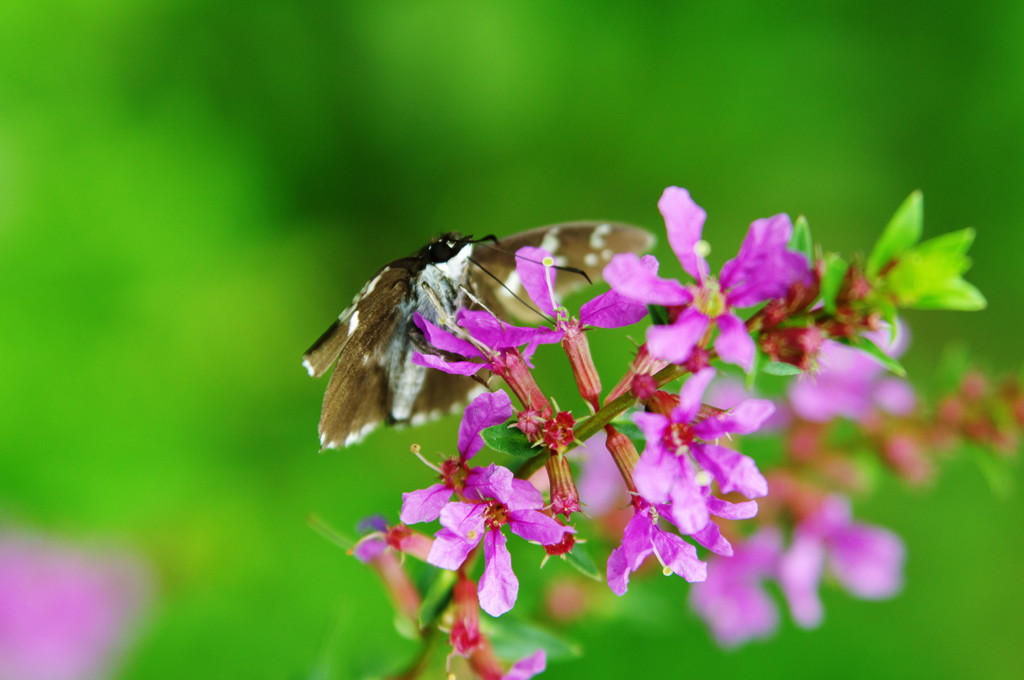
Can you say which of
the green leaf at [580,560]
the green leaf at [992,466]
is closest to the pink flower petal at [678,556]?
the green leaf at [580,560]

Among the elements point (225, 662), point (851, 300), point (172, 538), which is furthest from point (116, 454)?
point (851, 300)

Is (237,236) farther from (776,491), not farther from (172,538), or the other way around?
(776,491)

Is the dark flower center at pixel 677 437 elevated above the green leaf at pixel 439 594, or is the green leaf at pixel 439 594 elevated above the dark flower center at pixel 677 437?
the dark flower center at pixel 677 437

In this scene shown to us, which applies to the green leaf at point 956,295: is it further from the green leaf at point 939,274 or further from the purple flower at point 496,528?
the purple flower at point 496,528

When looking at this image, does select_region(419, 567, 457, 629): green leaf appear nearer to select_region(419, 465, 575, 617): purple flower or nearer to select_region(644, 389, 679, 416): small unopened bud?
select_region(419, 465, 575, 617): purple flower

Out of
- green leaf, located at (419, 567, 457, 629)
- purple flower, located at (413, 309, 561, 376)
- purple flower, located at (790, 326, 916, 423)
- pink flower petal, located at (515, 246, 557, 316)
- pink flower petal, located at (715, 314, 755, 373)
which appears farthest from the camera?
purple flower, located at (790, 326, 916, 423)

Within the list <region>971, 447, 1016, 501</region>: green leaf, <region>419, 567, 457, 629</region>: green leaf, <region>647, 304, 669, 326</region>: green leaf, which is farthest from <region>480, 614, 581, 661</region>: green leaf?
<region>971, 447, 1016, 501</region>: green leaf
